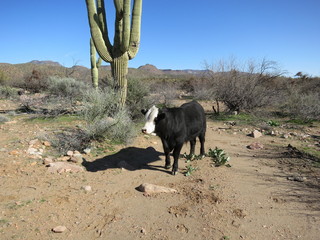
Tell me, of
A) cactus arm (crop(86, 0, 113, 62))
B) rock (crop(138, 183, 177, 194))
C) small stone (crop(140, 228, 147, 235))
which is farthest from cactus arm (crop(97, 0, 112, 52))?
small stone (crop(140, 228, 147, 235))

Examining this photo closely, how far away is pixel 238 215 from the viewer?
325 centimetres

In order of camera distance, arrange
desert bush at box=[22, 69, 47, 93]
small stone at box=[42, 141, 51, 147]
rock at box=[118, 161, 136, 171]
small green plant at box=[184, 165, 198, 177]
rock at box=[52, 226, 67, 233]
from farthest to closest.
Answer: desert bush at box=[22, 69, 47, 93], small stone at box=[42, 141, 51, 147], rock at box=[118, 161, 136, 171], small green plant at box=[184, 165, 198, 177], rock at box=[52, 226, 67, 233]

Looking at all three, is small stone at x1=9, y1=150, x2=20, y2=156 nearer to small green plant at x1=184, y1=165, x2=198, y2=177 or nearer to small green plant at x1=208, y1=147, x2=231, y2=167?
small green plant at x1=184, y1=165, x2=198, y2=177

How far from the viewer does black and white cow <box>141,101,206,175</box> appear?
4.32 m

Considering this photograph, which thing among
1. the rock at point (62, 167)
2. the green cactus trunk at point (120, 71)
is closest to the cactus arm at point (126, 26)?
the green cactus trunk at point (120, 71)

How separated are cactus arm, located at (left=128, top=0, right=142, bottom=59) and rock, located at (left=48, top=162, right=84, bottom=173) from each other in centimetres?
564

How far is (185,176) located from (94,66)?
10.9 m

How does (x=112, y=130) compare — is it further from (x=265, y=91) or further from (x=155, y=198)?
(x=265, y=91)

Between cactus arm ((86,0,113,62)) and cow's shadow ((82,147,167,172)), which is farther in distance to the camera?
Answer: cactus arm ((86,0,113,62))

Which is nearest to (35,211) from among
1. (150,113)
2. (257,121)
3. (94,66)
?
(150,113)

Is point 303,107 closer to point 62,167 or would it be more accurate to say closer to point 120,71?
point 120,71

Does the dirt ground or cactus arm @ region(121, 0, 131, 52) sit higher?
cactus arm @ region(121, 0, 131, 52)

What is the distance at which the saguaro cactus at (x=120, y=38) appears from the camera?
849 centimetres

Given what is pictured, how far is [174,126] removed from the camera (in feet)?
15.2
